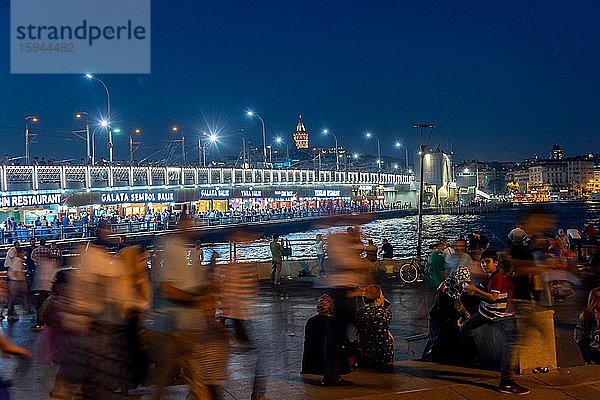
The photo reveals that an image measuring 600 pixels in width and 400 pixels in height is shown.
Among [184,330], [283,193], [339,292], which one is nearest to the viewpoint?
[184,330]

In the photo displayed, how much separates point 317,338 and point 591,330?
3.45 metres

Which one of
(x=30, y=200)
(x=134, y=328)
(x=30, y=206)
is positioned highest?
(x=30, y=200)

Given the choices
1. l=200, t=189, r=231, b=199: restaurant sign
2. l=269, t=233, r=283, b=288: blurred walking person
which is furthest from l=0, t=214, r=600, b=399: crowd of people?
l=200, t=189, r=231, b=199: restaurant sign

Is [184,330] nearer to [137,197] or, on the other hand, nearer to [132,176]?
Answer: [137,197]

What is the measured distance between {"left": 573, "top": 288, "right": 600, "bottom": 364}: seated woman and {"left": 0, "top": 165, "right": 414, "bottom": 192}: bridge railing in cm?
5171

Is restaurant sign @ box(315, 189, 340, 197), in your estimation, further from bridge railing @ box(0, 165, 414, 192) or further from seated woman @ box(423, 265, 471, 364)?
seated woman @ box(423, 265, 471, 364)

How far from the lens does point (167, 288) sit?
20.1ft

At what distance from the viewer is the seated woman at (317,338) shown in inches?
317

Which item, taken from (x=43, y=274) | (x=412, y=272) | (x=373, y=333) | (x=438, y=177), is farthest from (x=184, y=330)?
(x=438, y=177)

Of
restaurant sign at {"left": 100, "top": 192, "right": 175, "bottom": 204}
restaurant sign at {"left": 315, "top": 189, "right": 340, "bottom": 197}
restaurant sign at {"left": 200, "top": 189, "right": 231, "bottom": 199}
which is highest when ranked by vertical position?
restaurant sign at {"left": 315, "top": 189, "right": 340, "bottom": 197}

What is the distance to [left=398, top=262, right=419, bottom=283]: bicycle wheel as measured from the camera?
19141mm

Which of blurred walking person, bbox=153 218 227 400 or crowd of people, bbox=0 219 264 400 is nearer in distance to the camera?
crowd of people, bbox=0 219 264 400

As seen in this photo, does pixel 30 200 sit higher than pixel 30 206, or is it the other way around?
pixel 30 200

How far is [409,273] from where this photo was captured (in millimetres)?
19219
